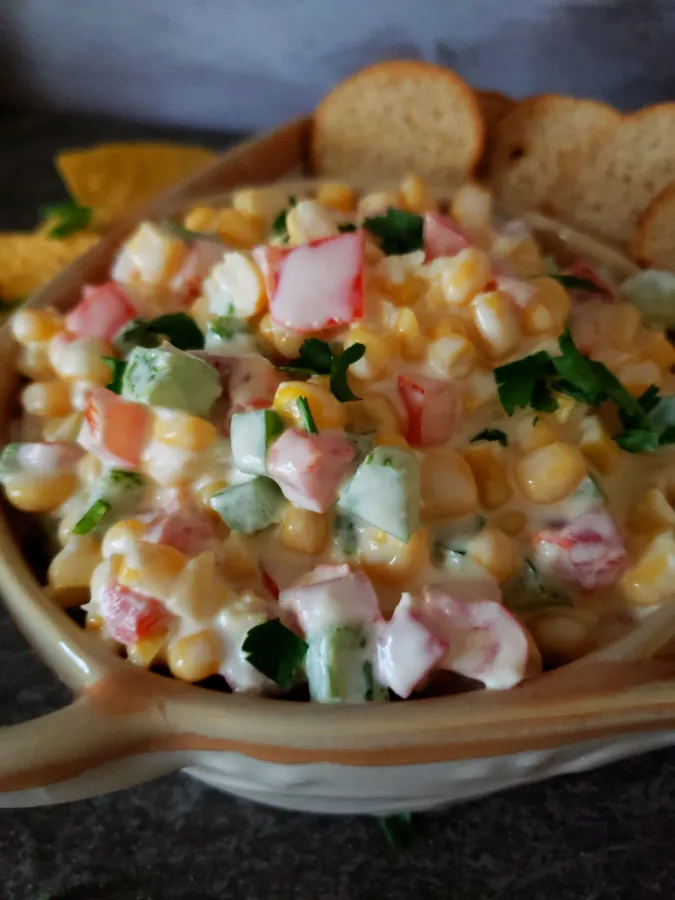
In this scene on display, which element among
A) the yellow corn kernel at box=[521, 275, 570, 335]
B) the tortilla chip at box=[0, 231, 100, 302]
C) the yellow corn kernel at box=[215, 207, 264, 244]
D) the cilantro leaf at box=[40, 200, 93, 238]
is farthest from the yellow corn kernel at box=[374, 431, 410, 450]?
the cilantro leaf at box=[40, 200, 93, 238]

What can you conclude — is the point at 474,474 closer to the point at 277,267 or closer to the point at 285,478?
the point at 285,478

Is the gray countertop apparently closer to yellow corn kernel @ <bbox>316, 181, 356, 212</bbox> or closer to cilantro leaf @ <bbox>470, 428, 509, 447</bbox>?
cilantro leaf @ <bbox>470, 428, 509, 447</bbox>

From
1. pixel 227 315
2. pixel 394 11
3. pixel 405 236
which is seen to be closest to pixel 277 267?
pixel 227 315

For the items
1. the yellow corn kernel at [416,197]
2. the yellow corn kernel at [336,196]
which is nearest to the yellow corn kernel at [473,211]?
the yellow corn kernel at [416,197]

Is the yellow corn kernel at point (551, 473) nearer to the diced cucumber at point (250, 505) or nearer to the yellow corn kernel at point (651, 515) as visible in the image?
the yellow corn kernel at point (651, 515)

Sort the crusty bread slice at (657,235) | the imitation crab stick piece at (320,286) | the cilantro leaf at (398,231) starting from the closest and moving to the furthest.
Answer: the imitation crab stick piece at (320,286) → the cilantro leaf at (398,231) → the crusty bread slice at (657,235)
